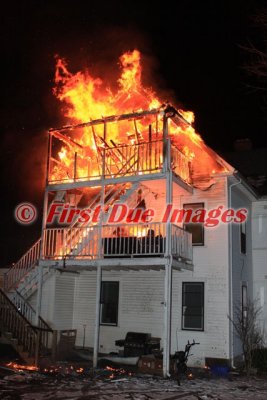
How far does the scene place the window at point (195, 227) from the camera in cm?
1581

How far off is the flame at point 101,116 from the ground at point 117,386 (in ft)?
22.2

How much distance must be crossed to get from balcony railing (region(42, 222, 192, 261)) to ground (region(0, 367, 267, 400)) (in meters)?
3.64

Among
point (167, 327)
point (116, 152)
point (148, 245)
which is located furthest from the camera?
point (116, 152)

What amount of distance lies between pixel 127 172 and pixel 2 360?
23.7 ft

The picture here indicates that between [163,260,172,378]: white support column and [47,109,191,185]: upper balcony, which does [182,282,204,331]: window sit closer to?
[163,260,172,378]: white support column

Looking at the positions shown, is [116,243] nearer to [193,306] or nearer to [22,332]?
[193,306]

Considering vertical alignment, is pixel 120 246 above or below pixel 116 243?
below

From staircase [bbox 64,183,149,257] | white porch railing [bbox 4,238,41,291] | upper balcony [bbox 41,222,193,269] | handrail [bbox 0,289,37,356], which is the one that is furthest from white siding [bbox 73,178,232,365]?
handrail [bbox 0,289,37,356]

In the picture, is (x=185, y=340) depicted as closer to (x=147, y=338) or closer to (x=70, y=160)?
(x=147, y=338)

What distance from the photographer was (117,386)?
1126 centimetres

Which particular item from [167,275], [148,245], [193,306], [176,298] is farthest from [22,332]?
[193,306]

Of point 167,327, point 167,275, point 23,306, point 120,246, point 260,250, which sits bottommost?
point 167,327

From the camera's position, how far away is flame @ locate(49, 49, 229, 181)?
16406 millimetres

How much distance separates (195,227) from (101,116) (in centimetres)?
531
